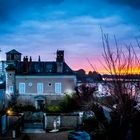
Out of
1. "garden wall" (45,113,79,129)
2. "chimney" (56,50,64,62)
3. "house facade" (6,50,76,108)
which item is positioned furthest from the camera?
"house facade" (6,50,76,108)

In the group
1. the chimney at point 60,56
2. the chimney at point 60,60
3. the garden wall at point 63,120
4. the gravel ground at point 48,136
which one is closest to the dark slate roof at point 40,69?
the chimney at point 60,60

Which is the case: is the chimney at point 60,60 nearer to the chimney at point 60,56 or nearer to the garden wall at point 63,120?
the chimney at point 60,56

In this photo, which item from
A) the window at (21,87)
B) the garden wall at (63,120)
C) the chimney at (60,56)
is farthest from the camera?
the window at (21,87)

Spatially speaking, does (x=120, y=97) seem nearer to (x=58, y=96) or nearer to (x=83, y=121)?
(x=83, y=121)

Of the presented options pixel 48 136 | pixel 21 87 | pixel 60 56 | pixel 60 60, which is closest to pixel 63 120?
pixel 48 136

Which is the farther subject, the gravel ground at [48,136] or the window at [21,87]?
the window at [21,87]

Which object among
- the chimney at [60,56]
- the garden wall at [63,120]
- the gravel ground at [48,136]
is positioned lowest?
the gravel ground at [48,136]

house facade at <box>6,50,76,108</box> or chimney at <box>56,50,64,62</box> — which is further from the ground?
chimney at <box>56,50,64,62</box>

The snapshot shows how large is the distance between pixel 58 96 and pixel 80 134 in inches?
1187

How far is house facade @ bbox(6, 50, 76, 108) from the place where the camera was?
60000 millimetres

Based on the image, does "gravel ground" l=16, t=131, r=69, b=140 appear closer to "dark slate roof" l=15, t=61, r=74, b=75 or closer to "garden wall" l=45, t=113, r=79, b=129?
"garden wall" l=45, t=113, r=79, b=129

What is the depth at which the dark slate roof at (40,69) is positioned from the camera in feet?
197

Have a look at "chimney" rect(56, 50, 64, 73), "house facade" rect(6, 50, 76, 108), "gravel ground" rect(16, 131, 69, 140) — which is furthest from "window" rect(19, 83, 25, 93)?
"gravel ground" rect(16, 131, 69, 140)

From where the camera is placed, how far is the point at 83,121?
41.6 m
